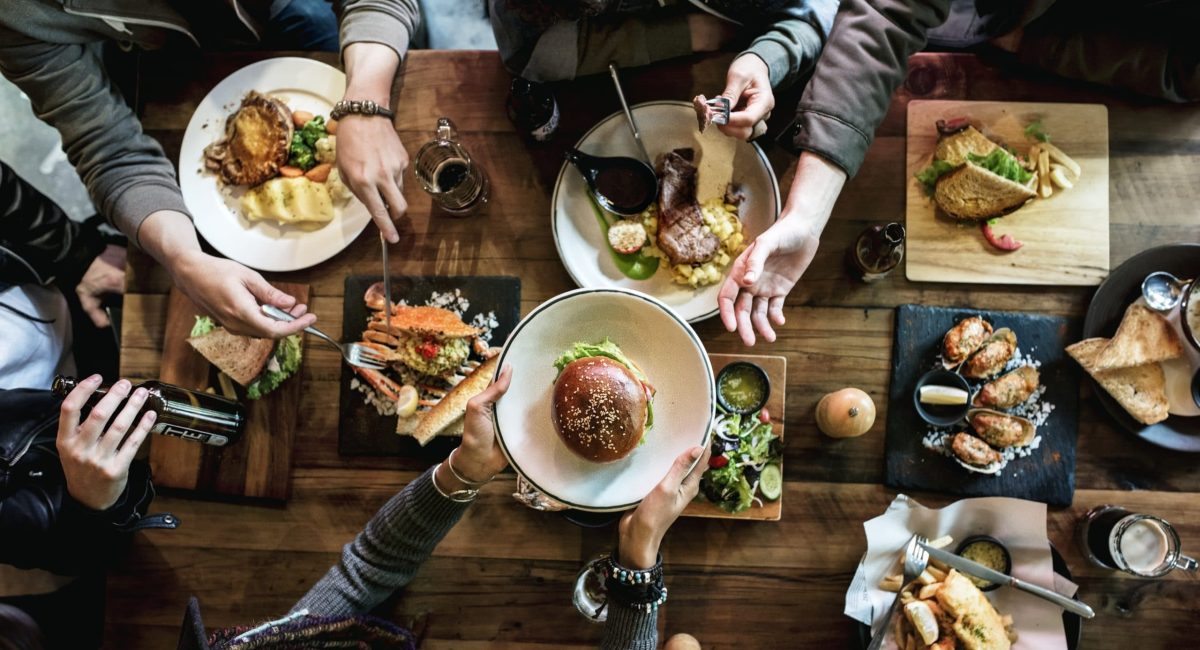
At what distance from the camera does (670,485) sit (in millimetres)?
1557

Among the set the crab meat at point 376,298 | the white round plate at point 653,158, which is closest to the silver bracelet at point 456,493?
the crab meat at point 376,298

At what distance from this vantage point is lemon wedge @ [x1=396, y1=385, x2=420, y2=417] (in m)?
1.95

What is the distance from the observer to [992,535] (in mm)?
1919

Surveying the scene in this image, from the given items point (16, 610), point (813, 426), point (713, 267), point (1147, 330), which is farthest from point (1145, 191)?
point (16, 610)

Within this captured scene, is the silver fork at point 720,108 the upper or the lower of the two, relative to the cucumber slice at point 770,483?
upper

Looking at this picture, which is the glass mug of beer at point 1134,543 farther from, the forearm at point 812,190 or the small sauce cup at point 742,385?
the forearm at point 812,190

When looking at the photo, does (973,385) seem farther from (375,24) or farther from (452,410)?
(375,24)

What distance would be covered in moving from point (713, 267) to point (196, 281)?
1563mm

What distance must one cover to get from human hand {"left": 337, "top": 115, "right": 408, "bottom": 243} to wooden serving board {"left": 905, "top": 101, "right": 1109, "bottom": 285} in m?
1.61

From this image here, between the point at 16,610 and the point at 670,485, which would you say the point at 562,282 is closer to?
the point at 670,485

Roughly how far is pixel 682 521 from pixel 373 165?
145cm

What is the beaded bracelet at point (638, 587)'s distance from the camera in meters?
1.68

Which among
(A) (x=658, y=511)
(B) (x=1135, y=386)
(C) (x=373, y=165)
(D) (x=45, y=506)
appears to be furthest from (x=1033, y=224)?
(D) (x=45, y=506)

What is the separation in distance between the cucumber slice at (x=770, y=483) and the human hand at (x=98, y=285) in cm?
261
